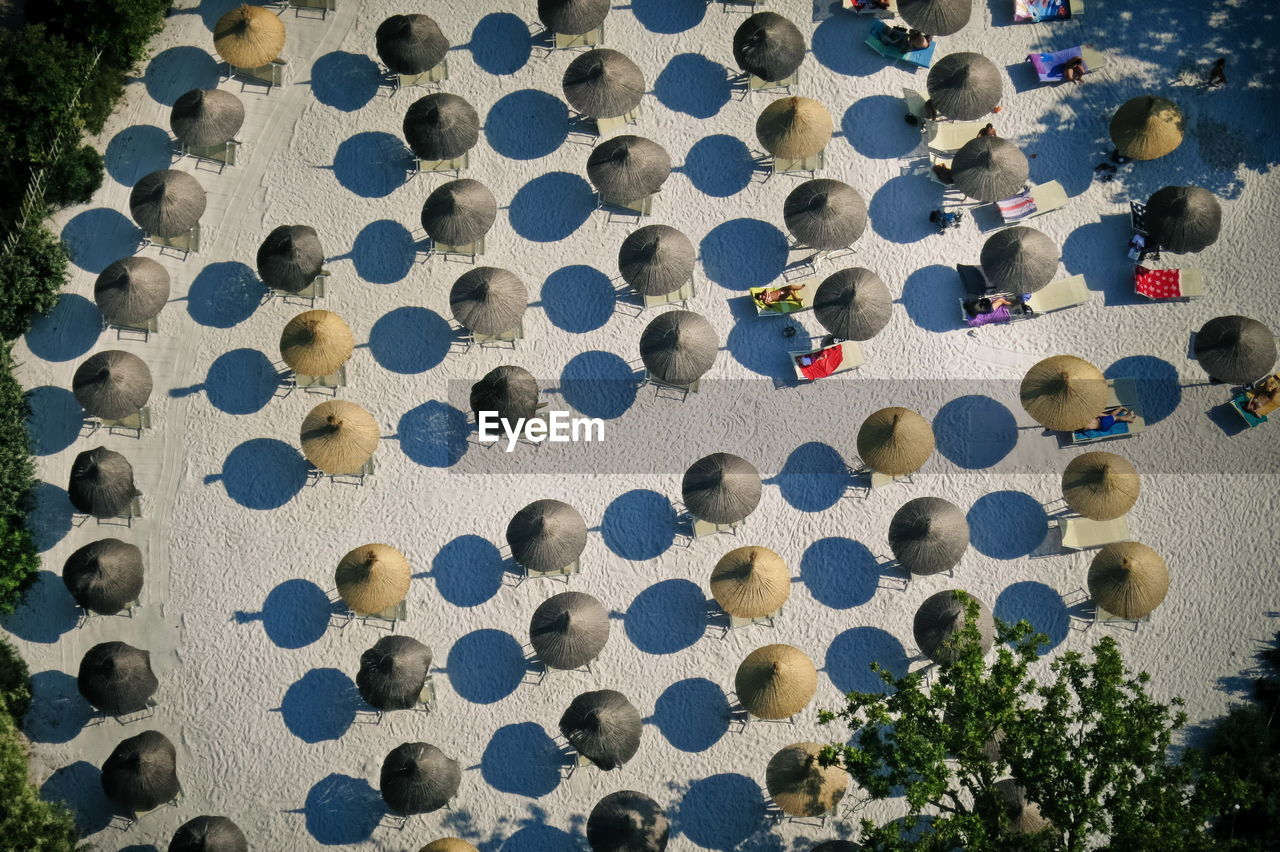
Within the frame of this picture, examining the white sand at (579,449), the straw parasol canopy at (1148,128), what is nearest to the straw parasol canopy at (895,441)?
the white sand at (579,449)

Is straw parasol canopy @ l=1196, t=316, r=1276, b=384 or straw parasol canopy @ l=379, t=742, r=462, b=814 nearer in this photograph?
straw parasol canopy @ l=379, t=742, r=462, b=814

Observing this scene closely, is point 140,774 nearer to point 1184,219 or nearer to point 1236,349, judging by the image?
point 1236,349

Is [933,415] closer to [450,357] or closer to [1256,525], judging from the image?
[1256,525]

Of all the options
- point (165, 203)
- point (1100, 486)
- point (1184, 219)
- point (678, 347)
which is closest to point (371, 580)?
point (678, 347)

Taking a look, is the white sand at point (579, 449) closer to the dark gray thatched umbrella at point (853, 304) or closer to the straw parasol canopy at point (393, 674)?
the straw parasol canopy at point (393, 674)

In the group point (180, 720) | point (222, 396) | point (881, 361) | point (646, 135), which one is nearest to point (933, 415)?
point (881, 361)

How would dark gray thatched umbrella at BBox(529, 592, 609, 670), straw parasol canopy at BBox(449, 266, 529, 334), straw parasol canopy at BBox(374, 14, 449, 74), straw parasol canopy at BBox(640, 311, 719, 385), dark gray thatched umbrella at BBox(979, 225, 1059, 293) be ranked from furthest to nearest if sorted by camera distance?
straw parasol canopy at BBox(374, 14, 449, 74), dark gray thatched umbrella at BBox(979, 225, 1059, 293), straw parasol canopy at BBox(449, 266, 529, 334), straw parasol canopy at BBox(640, 311, 719, 385), dark gray thatched umbrella at BBox(529, 592, 609, 670)

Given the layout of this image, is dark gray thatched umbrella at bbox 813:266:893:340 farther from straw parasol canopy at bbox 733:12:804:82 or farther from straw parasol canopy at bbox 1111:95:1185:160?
straw parasol canopy at bbox 1111:95:1185:160

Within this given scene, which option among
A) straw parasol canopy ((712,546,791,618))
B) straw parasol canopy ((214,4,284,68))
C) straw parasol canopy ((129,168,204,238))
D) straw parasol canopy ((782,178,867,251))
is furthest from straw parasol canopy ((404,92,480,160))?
straw parasol canopy ((712,546,791,618))
